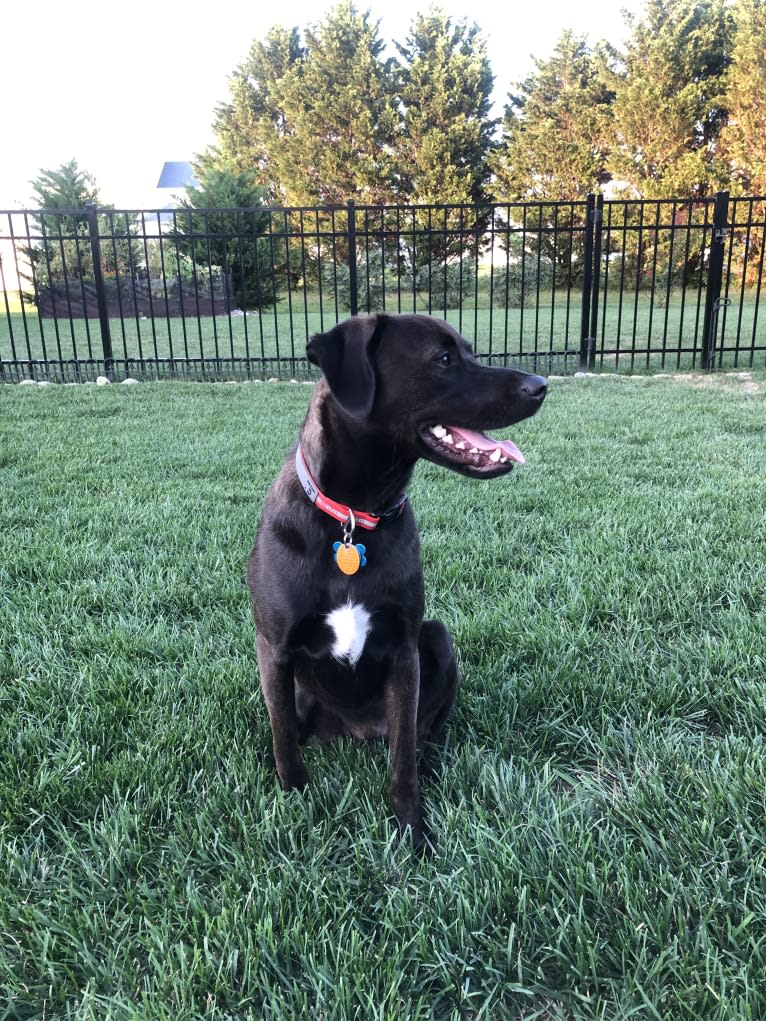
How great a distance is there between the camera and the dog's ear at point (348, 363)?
167 centimetres

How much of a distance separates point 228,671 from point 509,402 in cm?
128

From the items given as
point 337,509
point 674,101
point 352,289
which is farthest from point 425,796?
point 674,101

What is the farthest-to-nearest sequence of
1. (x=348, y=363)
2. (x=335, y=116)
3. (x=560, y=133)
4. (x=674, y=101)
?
(x=335, y=116), (x=560, y=133), (x=674, y=101), (x=348, y=363)

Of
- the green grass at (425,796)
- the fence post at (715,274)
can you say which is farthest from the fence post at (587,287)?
the green grass at (425,796)

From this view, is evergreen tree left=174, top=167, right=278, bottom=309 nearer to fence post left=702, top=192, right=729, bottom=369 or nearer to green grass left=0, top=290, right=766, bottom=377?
green grass left=0, top=290, right=766, bottom=377

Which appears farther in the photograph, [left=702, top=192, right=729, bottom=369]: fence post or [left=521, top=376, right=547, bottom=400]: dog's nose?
[left=702, top=192, right=729, bottom=369]: fence post

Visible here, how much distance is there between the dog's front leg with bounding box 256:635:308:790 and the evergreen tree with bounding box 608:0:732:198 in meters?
25.6

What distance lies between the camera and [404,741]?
176cm

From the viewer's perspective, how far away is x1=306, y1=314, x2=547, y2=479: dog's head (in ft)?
5.77

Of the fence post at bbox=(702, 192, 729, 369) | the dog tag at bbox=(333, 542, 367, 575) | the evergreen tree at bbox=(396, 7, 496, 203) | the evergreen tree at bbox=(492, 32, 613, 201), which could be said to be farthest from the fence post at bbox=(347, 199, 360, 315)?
the evergreen tree at bbox=(396, 7, 496, 203)

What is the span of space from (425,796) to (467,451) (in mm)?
→ 910

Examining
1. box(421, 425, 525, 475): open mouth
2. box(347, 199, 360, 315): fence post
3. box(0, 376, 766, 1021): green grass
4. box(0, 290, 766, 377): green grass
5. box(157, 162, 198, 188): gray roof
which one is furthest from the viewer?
box(157, 162, 198, 188): gray roof

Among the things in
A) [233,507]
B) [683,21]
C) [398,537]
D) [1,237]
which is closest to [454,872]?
[398,537]

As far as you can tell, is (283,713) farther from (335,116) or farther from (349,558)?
(335,116)
